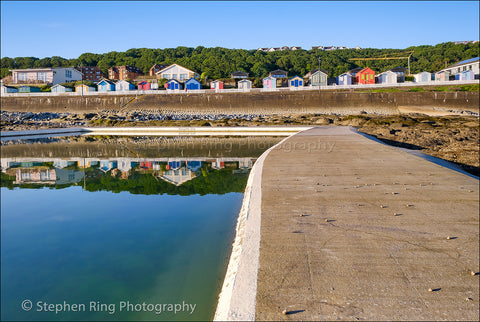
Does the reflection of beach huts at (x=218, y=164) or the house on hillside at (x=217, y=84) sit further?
the house on hillside at (x=217, y=84)

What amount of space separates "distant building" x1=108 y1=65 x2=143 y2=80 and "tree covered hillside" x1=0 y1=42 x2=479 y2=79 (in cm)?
498

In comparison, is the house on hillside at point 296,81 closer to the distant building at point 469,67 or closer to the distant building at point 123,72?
the distant building at point 469,67

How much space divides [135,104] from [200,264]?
47309 mm

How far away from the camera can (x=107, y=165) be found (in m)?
15.3

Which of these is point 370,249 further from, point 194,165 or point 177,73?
point 177,73

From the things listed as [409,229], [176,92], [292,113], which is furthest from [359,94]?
[409,229]

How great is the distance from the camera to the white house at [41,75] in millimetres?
70875

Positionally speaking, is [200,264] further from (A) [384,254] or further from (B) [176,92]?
(B) [176,92]

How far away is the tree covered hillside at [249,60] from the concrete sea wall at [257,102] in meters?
23.0

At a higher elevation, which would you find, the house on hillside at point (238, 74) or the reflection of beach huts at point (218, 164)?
the house on hillside at point (238, 74)

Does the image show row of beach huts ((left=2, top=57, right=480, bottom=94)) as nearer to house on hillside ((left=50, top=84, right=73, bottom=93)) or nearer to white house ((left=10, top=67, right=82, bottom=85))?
house on hillside ((left=50, top=84, right=73, bottom=93))

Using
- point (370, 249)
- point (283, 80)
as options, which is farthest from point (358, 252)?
point (283, 80)

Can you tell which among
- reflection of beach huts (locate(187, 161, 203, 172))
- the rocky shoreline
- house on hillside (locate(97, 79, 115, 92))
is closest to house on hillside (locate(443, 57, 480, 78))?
the rocky shoreline

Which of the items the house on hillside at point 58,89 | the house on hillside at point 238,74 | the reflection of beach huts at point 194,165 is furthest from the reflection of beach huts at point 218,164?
the house on hillside at point 238,74
